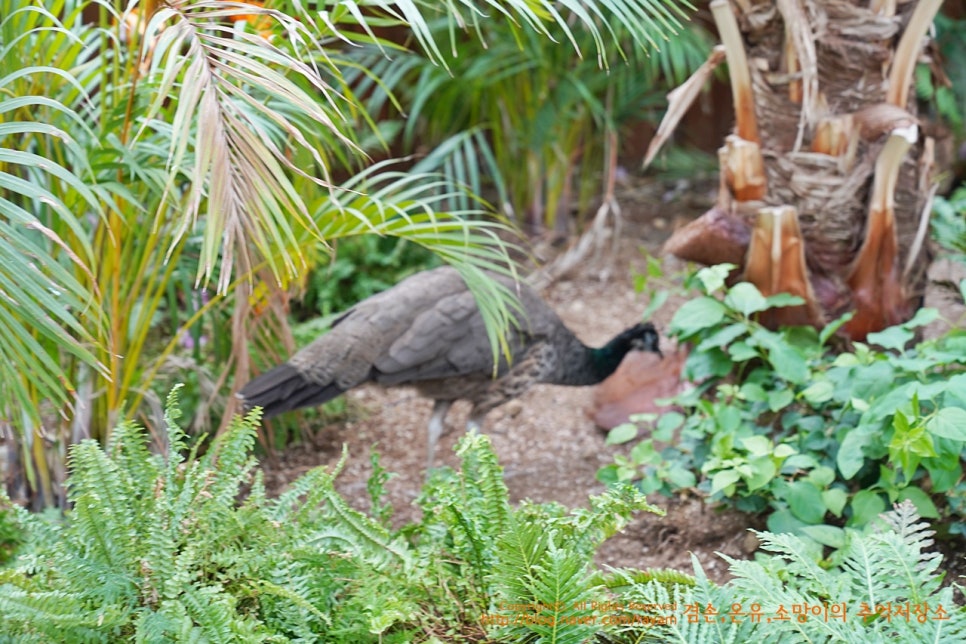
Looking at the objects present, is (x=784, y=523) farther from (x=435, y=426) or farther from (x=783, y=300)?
(x=435, y=426)

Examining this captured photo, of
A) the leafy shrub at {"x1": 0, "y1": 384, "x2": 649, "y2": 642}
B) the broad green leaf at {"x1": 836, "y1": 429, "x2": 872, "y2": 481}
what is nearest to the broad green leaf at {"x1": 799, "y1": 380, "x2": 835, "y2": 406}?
the broad green leaf at {"x1": 836, "y1": 429, "x2": 872, "y2": 481}

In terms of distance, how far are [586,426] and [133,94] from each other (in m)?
2.38

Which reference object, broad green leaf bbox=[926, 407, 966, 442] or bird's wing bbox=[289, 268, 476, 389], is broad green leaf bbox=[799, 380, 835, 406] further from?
bird's wing bbox=[289, 268, 476, 389]

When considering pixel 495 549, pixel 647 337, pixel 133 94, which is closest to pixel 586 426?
pixel 647 337

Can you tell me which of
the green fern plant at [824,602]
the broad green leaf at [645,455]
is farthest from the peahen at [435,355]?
the green fern plant at [824,602]

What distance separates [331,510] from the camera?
90.8 inches

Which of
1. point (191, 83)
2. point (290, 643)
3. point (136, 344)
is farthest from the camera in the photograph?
point (136, 344)

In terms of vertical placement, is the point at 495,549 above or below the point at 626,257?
above

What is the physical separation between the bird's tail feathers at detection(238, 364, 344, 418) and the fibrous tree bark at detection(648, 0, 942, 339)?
1.28 m

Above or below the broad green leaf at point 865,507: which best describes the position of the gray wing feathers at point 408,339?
above

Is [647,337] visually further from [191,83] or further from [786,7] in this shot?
[191,83]

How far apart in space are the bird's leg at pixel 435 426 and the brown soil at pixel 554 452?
0.12 m

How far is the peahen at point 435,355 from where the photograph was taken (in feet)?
10.5

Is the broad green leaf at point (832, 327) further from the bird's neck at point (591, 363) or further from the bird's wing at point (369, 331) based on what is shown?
the bird's wing at point (369, 331)
